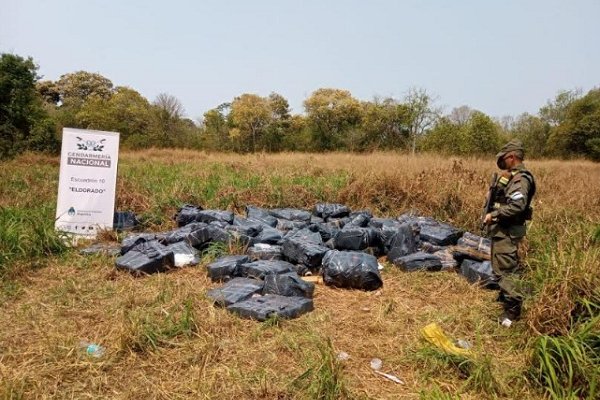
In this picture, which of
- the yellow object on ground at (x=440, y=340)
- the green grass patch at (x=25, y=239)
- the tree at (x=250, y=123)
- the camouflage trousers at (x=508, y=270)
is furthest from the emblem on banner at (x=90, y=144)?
the tree at (x=250, y=123)

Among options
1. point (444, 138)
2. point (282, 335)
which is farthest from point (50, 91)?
point (282, 335)

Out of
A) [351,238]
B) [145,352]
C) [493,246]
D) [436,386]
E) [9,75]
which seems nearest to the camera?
[436,386]

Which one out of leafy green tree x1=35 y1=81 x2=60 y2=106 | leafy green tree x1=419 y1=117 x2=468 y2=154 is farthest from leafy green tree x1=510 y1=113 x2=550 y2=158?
leafy green tree x1=35 y1=81 x2=60 y2=106

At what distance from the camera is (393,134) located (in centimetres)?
3189

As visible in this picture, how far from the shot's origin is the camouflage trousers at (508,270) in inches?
133

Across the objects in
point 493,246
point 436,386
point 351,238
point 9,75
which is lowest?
point 436,386

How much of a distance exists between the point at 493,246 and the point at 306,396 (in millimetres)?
2308

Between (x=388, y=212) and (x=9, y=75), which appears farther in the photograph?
(x=9, y=75)

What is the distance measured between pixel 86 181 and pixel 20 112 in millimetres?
15554

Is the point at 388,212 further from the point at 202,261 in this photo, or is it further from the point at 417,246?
the point at 202,261

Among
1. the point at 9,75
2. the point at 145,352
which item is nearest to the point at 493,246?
the point at 145,352

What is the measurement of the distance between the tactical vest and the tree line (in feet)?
44.2

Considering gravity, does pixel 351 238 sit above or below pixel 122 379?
above

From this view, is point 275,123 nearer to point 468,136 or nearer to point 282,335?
point 468,136
